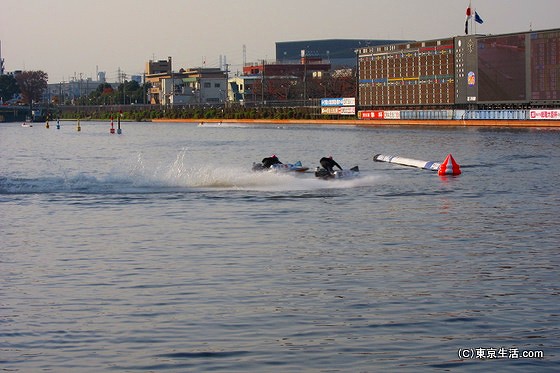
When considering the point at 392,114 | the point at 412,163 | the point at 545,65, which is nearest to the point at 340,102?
the point at 392,114

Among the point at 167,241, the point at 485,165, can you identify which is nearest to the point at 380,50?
the point at 485,165

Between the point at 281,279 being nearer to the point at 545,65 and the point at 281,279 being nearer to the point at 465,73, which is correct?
the point at 545,65

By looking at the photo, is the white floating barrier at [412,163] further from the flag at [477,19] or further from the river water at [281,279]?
the flag at [477,19]

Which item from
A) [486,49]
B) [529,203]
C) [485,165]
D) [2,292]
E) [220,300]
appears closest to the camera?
[220,300]

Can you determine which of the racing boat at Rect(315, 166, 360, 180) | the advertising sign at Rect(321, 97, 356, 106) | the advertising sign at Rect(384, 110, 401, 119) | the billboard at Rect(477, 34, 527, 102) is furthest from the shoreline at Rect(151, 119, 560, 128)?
the racing boat at Rect(315, 166, 360, 180)

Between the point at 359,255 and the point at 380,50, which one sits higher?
the point at 380,50

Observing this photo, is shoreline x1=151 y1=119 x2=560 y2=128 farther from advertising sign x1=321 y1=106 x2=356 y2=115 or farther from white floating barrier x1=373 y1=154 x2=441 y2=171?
white floating barrier x1=373 y1=154 x2=441 y2=171

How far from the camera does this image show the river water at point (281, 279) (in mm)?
15227

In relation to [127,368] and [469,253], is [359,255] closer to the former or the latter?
[469,253]

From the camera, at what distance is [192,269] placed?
74.2 feet

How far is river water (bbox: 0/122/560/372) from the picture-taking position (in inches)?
599

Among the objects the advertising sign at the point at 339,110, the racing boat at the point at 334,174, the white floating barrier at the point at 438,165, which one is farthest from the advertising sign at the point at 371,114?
the racing boat at the point at 334,174

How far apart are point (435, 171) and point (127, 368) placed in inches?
1635

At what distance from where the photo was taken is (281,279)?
21234mm
